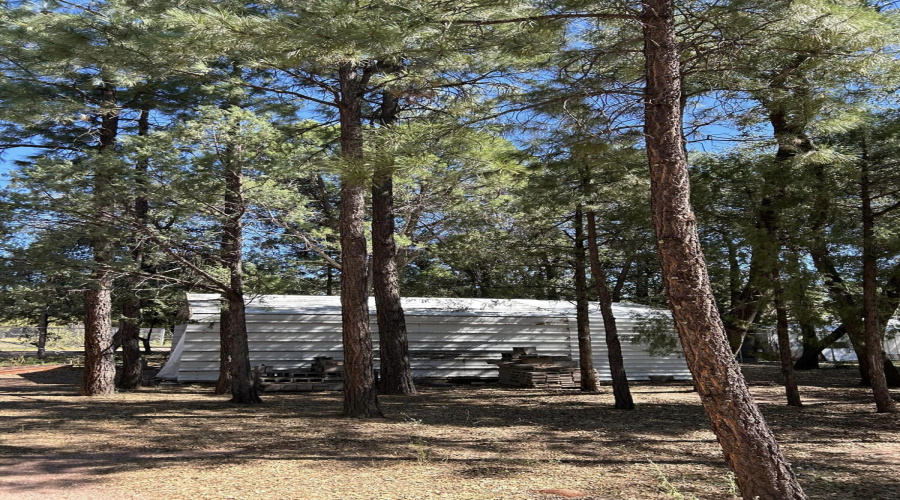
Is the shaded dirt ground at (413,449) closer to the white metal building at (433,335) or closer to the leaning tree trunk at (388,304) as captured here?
the leaning tree trunk at (388,304)

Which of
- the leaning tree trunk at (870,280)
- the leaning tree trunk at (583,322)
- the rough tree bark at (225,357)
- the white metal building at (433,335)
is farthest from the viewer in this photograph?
the white metal building at (433,335)

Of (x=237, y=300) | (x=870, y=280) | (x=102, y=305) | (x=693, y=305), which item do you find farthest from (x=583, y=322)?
(x=102, y=305)

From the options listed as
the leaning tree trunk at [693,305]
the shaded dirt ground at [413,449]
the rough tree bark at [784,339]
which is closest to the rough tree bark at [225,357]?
the shaded dirt ground at [413,449]

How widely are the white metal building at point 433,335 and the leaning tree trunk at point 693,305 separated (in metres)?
10.9

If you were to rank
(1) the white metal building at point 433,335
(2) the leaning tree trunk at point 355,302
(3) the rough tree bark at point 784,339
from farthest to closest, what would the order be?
(1) the white metal building at point 433,335
(3) the rough tree bark at point 784,339
(2) the leaning tree trunk at point 355,302

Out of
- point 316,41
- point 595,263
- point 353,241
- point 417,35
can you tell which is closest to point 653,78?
point 417,35

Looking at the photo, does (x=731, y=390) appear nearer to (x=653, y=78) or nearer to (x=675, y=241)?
(x=675, y=241)

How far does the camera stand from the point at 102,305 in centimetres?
1224

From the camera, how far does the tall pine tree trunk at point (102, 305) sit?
36.4 ft

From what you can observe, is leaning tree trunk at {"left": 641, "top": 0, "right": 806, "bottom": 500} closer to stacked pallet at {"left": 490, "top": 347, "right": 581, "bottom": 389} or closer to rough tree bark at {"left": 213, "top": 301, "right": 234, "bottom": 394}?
rough tree bark at {"left": 213, "top": 301, "right": 234, "bottom": 394}

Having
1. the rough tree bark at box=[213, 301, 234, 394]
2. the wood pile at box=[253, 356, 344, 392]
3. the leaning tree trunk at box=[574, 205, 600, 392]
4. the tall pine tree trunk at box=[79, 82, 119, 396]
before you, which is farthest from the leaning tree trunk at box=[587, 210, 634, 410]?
the tall pine tree trunk at box=[79, 82, 119, 396]

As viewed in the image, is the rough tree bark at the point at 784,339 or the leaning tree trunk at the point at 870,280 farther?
the rough tree bark at the point at 784,339

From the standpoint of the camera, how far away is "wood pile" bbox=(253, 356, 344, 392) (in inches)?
558

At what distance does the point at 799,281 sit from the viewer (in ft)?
29.9
